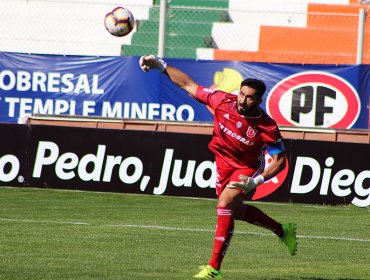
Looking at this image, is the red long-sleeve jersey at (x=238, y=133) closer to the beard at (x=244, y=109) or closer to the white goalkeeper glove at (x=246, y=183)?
the beard at (x=244, y=109)

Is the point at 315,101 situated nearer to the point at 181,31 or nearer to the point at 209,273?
the point at 181,31

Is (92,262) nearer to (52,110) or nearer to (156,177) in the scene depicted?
(156,177)

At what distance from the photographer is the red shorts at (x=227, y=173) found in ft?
32.6

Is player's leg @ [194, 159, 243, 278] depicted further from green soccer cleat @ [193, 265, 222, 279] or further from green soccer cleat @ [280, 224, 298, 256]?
green soccer cleat @ [280, 224, 298, 256]

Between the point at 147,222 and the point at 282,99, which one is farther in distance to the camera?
the point at 282,99

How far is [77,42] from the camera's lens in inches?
1041

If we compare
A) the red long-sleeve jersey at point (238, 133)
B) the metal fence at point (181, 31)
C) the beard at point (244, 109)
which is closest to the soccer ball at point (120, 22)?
the red long-sleeve jersey at point (238, 133)

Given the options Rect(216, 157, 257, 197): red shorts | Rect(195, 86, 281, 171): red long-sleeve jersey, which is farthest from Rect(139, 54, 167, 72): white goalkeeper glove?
Rect(216, 157, 257, 197): red shorts

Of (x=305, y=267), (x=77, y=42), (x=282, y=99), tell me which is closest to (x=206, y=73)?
(x=282, y=99)

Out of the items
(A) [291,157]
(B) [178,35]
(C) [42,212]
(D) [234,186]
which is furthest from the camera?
(B) [178,35]

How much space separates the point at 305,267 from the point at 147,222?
453cm

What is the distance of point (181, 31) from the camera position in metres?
25.8

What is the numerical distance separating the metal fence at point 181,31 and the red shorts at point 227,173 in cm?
1545

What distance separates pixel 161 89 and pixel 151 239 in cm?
1026
